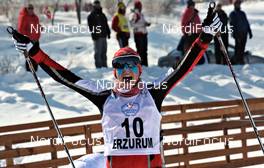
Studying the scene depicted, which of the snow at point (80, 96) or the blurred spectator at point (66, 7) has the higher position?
the snow at point (80, 96)

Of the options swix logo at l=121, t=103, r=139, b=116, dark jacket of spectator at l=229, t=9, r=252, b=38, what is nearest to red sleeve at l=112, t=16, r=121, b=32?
dark jacket of spectator at l=229, t=9, r=252, b=38

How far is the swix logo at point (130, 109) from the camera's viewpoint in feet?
15.5

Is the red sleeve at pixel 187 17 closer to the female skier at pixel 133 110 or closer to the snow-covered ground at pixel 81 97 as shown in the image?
the snow-covered ground at pixel 81 97

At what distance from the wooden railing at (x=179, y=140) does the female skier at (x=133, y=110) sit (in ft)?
11.4

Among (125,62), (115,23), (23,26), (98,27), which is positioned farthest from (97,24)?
(125,62)

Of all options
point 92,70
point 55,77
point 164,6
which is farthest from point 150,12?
point 55,77

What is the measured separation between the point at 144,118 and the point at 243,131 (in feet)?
16.4

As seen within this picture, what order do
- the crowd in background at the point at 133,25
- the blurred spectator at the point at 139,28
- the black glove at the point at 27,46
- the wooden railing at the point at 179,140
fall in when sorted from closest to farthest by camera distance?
the black glove at the point at 27,46, the wooden railing at the point at 179,140, the crowd in background at the point at 133,25, the blurred spectator at the point at 139,28

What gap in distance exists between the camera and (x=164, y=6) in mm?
34812

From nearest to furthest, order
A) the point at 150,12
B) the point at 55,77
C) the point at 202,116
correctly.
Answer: the point at 55,77 → the point at 202,116 → the point at 150,12

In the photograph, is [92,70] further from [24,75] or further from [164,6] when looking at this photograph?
[164,6]

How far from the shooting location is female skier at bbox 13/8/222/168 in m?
4.70

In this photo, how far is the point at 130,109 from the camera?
15.5 ft

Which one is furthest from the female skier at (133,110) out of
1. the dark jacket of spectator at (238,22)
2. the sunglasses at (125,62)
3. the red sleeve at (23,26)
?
the dark jacket of spectator at (238,22)
